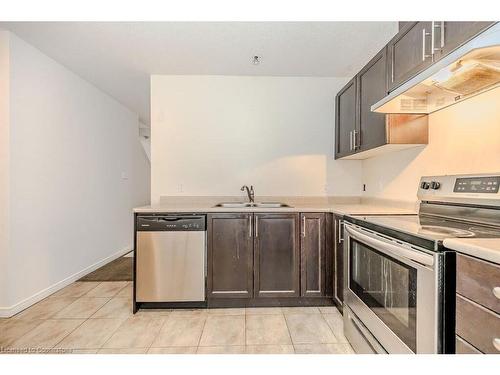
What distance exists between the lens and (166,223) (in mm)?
2488

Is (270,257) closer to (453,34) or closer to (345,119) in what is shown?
(345,119)

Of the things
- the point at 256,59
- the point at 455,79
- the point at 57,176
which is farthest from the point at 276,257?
the point at 57,176

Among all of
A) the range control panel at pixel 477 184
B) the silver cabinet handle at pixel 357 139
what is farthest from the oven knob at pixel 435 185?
the silver cabinet handle at pixel 357 139

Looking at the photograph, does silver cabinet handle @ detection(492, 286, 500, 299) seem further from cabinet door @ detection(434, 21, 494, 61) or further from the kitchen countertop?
the kitchen countertop

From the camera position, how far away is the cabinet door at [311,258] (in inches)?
100

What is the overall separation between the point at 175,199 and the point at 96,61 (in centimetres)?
169

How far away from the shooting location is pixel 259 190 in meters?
3.24

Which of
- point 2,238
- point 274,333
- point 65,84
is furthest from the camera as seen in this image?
point 65,84

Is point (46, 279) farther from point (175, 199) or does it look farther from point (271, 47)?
point (271, 47)

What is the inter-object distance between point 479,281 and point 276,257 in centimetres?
174

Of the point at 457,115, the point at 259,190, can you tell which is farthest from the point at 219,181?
the point at 457,115

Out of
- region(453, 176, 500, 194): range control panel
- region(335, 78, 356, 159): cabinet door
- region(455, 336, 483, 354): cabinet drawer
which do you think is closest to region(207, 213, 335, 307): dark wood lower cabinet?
region(335, 78, 356, 159): cabinet door
